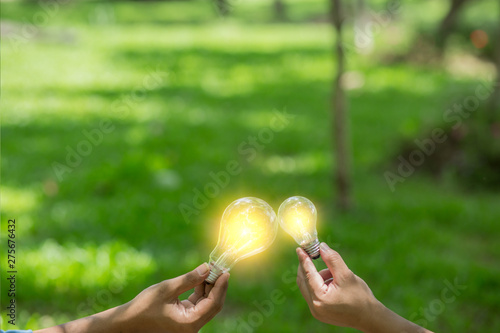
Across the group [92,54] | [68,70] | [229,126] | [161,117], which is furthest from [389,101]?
[92,54]

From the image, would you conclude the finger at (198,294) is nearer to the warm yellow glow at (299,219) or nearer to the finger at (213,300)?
the finger at (213,300)

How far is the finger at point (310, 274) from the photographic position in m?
1.50

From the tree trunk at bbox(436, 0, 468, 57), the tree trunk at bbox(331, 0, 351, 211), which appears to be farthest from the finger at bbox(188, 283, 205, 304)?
the tree trunk at bbox(436, 0, 468, 57)

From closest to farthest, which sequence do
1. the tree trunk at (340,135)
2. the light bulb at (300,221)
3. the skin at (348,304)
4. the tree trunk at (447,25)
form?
1. the skin at (348,304)
2. the light bulb at (300,221)
3. the tree trunk at (340,135)
4. the tree trunk at (447,25)

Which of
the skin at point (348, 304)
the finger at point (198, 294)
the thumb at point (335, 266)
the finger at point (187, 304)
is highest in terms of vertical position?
the finger at point (198, 294)

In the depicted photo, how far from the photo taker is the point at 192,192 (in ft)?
17.7

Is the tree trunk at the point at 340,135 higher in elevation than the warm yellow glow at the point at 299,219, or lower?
higher

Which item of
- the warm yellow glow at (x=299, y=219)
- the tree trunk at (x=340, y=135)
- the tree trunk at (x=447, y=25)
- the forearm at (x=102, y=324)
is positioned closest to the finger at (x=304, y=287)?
the warm yellow glow at (x=299, y=219)

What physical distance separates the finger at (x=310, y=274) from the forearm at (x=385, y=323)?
158mm

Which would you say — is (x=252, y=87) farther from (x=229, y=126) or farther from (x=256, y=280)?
(x=256, y=280)

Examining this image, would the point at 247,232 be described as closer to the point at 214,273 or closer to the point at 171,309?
the point at 214,273

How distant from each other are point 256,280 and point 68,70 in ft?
26.0

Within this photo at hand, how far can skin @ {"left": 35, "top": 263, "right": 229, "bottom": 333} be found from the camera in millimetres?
1503

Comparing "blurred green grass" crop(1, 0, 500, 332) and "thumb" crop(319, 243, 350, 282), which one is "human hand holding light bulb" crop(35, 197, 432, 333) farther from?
"blurred green grass" crop(1, 0, 500, 332)
